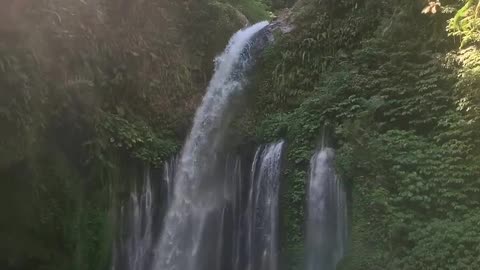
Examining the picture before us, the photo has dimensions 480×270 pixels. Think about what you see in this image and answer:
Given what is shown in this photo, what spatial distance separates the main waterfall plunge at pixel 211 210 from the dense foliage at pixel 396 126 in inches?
18.3

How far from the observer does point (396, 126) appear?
954 centimetres

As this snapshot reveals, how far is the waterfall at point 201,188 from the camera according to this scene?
1128 cm

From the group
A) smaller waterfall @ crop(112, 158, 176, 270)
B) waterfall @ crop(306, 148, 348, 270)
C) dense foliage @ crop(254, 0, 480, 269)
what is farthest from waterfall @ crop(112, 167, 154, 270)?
waterfall @ crop(306, 148, 348, 270)

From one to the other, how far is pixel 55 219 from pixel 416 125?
711cm

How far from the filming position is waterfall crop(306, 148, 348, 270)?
9.18m

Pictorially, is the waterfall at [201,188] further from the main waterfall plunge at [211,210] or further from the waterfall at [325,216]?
the waterfall at [325,216]

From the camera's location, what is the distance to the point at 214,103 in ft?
43.2

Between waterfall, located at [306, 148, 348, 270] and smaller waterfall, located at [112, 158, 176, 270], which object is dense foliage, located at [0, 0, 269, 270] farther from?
waterfall, located at [306, 148, 348, 270]

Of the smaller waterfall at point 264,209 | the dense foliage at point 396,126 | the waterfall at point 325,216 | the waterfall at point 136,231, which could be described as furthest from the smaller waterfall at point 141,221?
the waterfall at point 325,216

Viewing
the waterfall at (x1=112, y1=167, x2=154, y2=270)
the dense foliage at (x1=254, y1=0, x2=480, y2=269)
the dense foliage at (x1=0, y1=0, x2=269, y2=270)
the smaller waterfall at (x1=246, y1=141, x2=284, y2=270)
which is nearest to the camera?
the dense foliage at (x1=254, y1=0, x2=480, y2=269)

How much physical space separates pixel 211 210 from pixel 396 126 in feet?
15.0

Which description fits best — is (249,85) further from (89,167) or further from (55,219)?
(55,219)

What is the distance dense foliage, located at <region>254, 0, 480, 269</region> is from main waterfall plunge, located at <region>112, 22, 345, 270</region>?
0.46m

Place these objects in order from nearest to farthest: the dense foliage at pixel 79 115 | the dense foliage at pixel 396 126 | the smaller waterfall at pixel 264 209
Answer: the dense foliage at pixel 396 126 → the dense foliage at pixel 79 115 → the smaller waterfall at pixel 264 209
